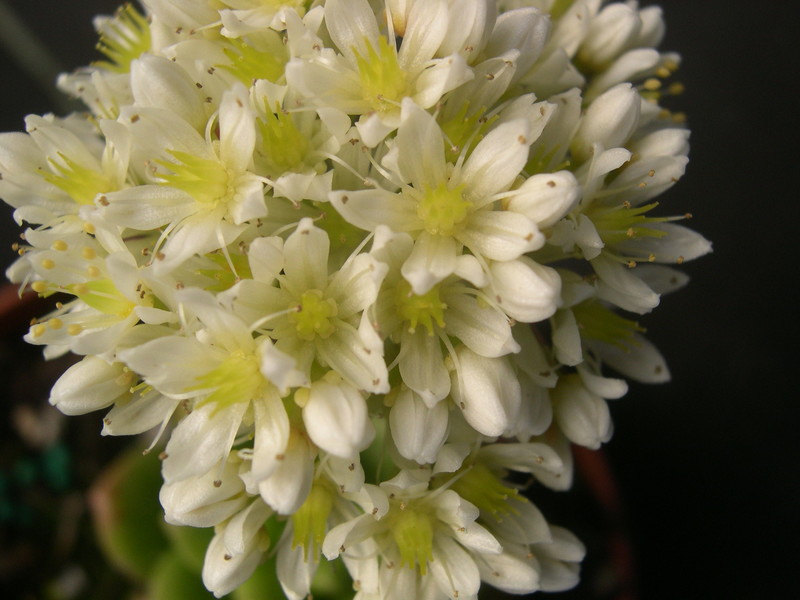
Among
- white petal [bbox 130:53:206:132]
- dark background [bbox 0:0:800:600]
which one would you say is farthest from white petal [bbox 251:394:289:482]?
dark background [bbox 0:0:800:600]

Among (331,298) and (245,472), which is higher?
(331,298)

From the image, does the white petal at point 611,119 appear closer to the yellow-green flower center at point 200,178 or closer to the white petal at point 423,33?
the white petal at point 423,33

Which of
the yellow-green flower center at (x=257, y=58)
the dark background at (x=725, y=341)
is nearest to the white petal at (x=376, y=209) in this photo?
the yellow-green flower center at (x=257, y=58)

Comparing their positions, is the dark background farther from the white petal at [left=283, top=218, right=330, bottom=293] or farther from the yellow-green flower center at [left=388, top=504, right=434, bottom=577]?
the white petal at [left=283, top=218, right=330, bottom=293]

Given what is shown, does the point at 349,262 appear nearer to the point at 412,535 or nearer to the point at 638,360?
the point at 412,535

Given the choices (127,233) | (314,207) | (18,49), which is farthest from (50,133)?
(18,49)

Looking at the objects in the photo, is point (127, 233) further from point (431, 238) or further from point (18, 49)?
point (18, 49)

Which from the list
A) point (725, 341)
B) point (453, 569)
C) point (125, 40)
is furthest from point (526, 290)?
point (725, 341)
